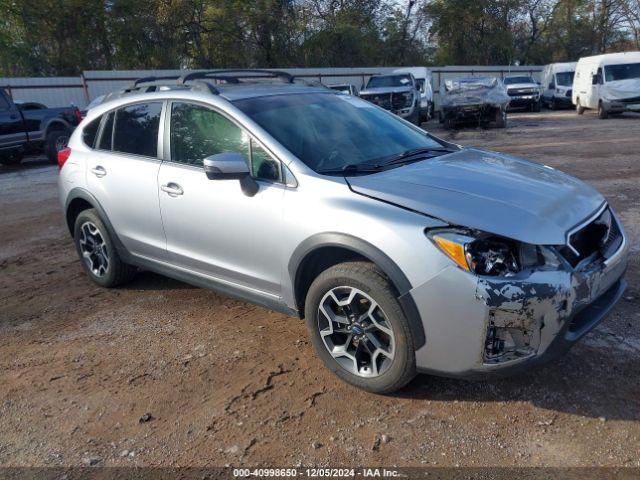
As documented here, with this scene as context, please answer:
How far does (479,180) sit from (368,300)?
3.18 ft

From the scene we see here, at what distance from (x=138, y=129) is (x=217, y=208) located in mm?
1303

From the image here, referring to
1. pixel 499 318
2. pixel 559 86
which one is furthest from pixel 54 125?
pixel 559 86

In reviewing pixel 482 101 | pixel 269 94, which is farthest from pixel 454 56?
pixel 269 94

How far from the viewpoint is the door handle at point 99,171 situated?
466 centimetres

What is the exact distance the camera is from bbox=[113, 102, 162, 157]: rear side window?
433cm

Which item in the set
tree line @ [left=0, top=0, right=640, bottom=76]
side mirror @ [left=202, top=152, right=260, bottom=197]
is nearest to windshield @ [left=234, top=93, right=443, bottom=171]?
side mirror @ [left=202, top=152, right=260, bottom=197]

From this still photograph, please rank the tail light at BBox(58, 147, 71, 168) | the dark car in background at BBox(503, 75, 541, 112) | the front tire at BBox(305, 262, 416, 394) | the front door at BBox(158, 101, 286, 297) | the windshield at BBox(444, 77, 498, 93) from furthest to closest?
the dark car in background at BBox(503, 75, 541, 112)
the windshield at BBox(444, 77, 498, 93)
the tail light at BBox(58, 147, 71, 168)
the front door at BBox(158, 101, 286, 297)
the front tire at BBox(305, 262, 416, 394)

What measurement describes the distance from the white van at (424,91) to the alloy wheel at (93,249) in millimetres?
17311

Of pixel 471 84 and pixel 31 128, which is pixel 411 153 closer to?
pixel 31 128

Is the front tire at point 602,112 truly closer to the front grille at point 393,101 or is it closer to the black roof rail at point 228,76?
the front grille at point 393,101

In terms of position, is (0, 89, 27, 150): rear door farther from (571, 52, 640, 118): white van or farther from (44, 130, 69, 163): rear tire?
(571, 52, 640, 118): white van

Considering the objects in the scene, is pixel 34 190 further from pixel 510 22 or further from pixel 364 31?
pixel 510 22

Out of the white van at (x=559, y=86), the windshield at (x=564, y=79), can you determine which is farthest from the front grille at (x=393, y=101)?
the windshield at (x=564, y=79)

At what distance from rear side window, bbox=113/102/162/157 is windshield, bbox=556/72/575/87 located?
85.6 feet
